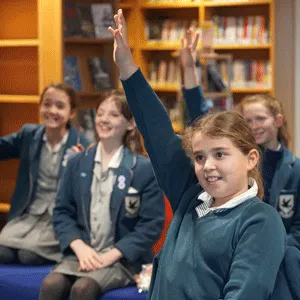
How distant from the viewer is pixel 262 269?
205 centimetres

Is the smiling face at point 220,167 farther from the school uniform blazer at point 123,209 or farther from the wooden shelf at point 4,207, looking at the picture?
the wooden shelf at point 4,207

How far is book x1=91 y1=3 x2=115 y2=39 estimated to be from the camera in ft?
17.8

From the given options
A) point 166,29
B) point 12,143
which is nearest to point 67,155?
point 12,143

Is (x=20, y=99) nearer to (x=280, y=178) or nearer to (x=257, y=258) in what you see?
(x=280, y=178)

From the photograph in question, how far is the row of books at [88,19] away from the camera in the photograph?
5340 mm

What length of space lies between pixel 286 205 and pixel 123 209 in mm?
681

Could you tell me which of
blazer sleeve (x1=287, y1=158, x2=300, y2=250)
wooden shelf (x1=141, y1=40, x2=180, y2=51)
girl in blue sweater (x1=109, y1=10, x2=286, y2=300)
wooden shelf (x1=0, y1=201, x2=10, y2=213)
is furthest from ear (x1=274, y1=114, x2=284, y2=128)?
wooden shelf (x1=141, y1=40, x2=180, y2=51)

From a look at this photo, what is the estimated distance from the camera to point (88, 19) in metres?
5.42

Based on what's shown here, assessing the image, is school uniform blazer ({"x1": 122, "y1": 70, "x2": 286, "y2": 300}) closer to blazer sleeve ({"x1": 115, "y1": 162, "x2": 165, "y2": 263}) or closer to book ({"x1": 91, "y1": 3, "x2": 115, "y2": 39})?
blazer sleeve ({"x1": 115, "y1": 162, "x2": 165, "y2": 263})

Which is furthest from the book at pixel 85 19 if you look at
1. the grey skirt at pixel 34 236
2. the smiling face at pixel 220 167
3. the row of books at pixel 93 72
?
the smiling face at pixel 220 167

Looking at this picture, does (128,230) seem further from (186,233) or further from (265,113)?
(186,233)

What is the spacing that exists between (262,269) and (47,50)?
287cm

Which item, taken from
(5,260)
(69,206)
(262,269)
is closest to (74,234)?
(69,206)

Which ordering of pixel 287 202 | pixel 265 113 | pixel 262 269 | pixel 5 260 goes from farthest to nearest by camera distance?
1. pixel 5 260
2. pixel 265 113
3. pixel 287 202
4. pixel 262 269
